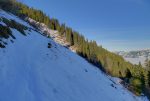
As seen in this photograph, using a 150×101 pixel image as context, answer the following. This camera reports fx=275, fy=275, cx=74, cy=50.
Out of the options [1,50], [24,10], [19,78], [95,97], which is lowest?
[95,97]

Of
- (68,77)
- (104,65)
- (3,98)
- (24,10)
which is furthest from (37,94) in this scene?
(104,65)

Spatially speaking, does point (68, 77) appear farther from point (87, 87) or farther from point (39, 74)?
point (39, 74)

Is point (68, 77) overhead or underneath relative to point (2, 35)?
underneath

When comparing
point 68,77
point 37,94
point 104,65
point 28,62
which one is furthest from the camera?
point 104,65

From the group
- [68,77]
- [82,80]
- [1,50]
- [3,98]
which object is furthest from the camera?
[82,80]

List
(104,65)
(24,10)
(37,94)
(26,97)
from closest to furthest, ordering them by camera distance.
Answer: (26,97), (37,94), (24,10), (104,65)

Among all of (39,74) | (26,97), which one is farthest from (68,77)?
(26,97)

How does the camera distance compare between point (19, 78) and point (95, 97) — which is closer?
point (19, 78)

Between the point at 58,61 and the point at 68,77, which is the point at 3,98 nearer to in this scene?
the point at 68,77

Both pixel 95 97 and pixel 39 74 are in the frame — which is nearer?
pixel 39 74
